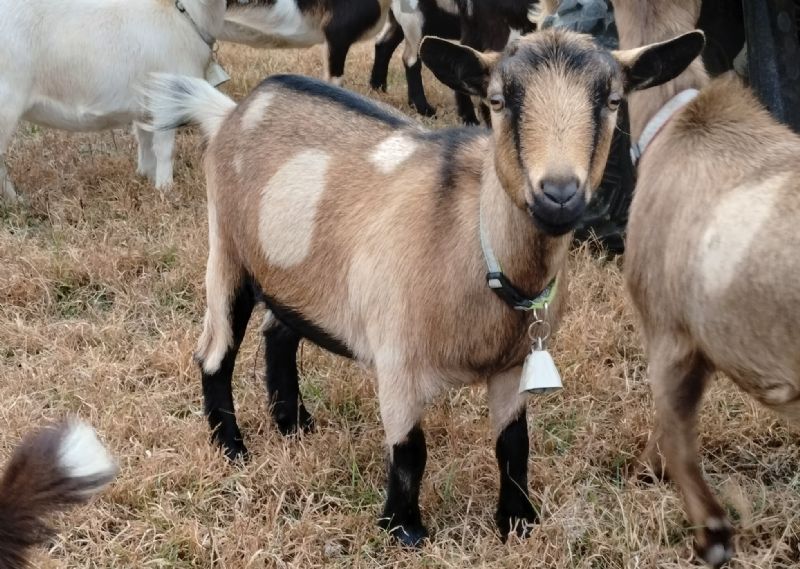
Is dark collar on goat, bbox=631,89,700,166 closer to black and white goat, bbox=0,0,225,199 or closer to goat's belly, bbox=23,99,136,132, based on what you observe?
black and white goat, bbox=0,0,225,199

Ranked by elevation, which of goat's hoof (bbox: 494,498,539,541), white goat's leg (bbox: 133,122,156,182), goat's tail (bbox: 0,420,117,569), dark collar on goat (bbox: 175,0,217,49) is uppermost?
goat's tail (bbox: 0,420,117,569)

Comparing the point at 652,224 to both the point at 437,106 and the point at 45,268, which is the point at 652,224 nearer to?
the point at 45,268

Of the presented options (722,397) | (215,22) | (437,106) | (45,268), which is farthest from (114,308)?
(437,106)

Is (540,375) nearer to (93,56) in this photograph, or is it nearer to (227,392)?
(227,392)

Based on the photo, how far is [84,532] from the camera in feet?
9.71

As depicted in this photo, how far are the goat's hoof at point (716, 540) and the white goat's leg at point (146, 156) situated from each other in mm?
4019

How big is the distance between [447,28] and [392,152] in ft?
14.0

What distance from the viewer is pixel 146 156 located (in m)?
5.88

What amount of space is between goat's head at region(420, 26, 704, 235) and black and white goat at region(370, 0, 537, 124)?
9.46 ft

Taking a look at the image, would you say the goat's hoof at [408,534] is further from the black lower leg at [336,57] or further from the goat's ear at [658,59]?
the black lower leg at [336,57]

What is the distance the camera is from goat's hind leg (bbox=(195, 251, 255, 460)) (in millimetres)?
3361

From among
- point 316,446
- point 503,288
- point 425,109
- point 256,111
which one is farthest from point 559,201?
point 425,109

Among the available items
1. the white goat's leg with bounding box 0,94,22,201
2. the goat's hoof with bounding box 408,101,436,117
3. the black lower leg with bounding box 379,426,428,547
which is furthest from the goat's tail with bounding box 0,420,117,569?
the goat's hoof with bounding box 408,101,436,117

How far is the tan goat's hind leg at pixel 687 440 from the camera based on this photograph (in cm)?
266
